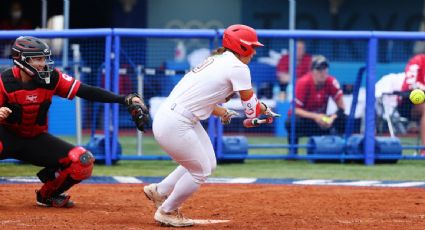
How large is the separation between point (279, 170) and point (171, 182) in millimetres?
4485

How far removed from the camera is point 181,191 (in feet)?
24.3

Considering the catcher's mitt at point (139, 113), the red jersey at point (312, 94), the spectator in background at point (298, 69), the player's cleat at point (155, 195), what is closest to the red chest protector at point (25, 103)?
the catcher's mitt at point (139, 113)

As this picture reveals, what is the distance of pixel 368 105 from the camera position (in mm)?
12727

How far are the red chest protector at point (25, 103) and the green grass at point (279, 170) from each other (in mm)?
3106

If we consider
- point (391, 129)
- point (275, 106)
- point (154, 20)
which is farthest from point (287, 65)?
point (154, 20)

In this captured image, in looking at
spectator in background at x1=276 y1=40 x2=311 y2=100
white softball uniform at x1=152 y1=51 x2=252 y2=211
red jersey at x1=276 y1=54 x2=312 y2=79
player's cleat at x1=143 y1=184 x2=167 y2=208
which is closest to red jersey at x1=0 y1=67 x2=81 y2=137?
player's cleat at x1=143 y1=184 x2=167 y2=208

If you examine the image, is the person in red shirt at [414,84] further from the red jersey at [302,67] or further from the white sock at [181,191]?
the white sock at [181,191]

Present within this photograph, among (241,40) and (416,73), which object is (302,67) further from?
(241,40)

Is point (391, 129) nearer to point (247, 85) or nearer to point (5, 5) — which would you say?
point (247, 85)

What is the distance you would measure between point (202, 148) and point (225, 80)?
0.55 metres

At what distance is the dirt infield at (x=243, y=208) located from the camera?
24.9 feet

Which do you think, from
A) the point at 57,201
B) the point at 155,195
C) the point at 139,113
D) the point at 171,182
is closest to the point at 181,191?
the point at 171,182

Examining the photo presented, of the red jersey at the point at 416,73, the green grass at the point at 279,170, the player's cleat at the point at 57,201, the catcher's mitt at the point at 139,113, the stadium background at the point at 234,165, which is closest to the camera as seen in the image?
the catcher's mitt at the point at 139,113

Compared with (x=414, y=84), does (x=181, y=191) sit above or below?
below
